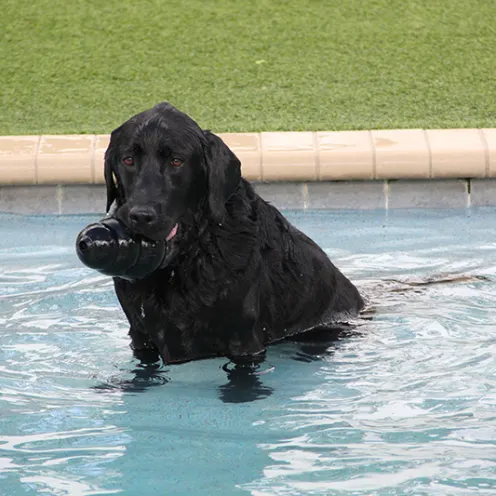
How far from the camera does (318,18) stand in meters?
10.5

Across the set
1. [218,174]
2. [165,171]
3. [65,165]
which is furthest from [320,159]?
[165,171]

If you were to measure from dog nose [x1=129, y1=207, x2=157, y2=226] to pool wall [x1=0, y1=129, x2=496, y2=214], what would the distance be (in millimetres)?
3242

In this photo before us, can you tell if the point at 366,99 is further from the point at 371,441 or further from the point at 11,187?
the point at 371,441

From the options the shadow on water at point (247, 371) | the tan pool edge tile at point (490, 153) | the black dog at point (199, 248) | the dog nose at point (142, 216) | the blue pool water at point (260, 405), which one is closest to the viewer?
the blue pool water at point (260, 405)

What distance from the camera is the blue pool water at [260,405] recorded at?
379 centimetres

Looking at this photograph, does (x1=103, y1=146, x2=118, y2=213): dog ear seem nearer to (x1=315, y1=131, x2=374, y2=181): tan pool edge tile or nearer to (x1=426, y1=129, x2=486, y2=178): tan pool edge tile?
(x1=315, y1=131, x2=374, y2=181): tan pool edge tile

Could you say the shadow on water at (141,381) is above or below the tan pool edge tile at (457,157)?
below

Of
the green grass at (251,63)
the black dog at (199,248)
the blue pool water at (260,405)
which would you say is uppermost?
the green grass at (251,63)

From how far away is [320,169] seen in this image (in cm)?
732

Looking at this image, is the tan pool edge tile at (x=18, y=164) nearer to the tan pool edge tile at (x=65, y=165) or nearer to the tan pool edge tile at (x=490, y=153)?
the tan pool edge tile at (x=65, y=165)

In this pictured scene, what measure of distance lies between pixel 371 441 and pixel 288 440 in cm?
32

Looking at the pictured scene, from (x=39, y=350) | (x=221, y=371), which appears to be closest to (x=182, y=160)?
(x=221, y=371)

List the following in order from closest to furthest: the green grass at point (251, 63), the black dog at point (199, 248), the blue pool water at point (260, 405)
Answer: the blue pool water at point (260, 405), the black dog at point (199, 248), the green grass at point (251, 63)

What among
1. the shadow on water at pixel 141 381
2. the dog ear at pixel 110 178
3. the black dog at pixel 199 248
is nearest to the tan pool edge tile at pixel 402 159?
the black dog at pixel 199 248
